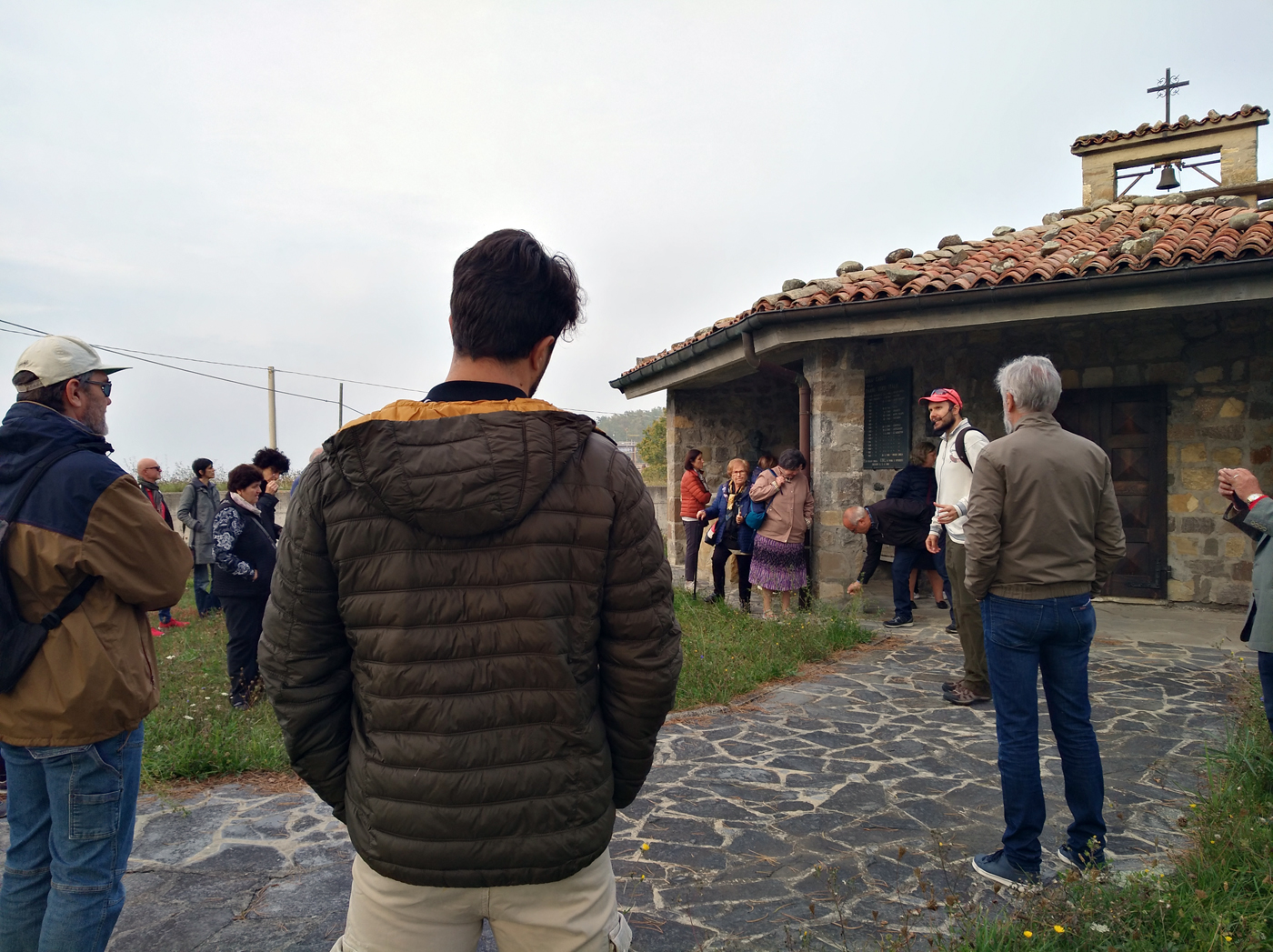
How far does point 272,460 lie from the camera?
6.11 m

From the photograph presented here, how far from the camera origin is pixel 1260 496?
3.15 meters

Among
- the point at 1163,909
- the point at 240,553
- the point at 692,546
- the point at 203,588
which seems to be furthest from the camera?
the point at 692,546

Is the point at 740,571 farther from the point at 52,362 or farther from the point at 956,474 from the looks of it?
the point at 52,362

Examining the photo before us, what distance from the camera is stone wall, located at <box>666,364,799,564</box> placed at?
476 inches

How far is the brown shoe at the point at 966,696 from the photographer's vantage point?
5164 millimetres

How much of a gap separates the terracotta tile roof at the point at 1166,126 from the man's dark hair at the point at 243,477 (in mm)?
12646

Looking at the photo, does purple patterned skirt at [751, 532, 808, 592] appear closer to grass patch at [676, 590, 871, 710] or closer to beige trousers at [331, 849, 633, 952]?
grass patch at [676, 590, 871, 710]

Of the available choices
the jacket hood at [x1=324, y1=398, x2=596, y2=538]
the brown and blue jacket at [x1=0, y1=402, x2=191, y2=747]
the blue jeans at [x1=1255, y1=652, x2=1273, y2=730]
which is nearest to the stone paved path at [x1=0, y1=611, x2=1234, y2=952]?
the blue jeans at [x1=1255, y1=652, x2=1273, y2=730]

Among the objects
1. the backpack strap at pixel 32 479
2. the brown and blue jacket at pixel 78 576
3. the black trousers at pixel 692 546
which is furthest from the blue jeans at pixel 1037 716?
the black trousers at pixel 692 546

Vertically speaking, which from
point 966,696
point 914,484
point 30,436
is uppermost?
point 30,436

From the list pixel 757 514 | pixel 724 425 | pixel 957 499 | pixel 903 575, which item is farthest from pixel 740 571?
pixel 724 425

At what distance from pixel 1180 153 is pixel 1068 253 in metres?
6.58

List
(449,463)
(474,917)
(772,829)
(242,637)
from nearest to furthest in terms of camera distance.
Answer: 1. (449,463)
2. (474,917)
3. (772,829)
4. (242,637)

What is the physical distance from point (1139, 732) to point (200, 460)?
832 cm
